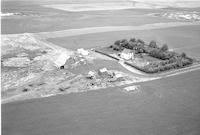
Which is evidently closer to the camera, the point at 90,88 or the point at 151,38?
the point at 90,88

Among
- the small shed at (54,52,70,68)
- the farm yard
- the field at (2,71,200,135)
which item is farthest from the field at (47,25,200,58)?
the field at (2,71,200,135)

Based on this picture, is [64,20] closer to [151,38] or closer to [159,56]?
[151,38]

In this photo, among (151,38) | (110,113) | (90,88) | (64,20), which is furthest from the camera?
(64,20)

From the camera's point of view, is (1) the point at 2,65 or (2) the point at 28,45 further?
(2) the point at 28,45

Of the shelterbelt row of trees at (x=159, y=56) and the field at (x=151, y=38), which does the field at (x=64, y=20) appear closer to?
the field at (x=151, y=38)

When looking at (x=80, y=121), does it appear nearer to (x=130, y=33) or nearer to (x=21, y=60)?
(x=21, y=60)

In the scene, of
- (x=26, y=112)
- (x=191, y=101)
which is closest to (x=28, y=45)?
(x=26, y=112)

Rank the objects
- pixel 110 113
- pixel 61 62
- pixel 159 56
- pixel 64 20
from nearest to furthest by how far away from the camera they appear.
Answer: pixel 110 113, pixel 61 62, pixel 159 56, pixel 64 20

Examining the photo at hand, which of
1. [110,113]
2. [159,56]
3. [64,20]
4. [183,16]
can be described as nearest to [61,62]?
[110,113]

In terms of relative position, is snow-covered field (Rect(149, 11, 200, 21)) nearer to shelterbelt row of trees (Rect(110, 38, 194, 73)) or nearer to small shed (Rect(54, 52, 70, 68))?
shelterbelt row of trees (Rect(110, 38, 194, 73))
